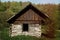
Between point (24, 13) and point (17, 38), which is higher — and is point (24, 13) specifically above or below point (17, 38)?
above

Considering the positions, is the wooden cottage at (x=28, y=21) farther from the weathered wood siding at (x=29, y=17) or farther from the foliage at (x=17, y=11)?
the foliage at (x=17, y=11)

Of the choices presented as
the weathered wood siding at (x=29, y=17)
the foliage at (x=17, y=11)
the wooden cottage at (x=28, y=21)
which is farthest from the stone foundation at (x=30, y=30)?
the foliage at (x=17, y=11)

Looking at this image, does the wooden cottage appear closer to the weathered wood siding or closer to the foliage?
the weathered wood siding

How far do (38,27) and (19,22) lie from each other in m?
2.23

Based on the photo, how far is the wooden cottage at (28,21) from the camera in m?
24.6

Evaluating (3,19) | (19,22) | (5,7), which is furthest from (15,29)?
(5,7)

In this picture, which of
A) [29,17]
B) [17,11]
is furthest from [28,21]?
[17,11]

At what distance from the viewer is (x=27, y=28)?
994 inches

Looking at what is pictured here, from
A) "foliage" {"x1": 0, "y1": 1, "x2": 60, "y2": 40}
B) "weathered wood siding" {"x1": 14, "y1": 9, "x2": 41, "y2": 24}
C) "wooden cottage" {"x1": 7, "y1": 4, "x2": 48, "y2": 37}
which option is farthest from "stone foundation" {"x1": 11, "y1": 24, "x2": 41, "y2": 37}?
"foliage" {"x1": 0, "y1": 1, "x2": 60, "y2": 40}

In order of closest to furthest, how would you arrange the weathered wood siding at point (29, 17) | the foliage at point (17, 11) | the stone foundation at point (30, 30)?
the stone foundation at point (30, 30)
the weathered wood siding at point (29, 17)
the foliage at point (17, 11)

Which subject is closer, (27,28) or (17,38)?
(17,38)

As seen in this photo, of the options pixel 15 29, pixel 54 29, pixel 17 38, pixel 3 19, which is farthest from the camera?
pixel 3 19

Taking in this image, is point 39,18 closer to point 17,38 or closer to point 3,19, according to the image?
point 17,38

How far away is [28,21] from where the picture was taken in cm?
2481
